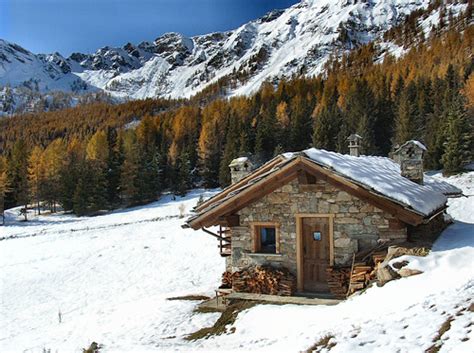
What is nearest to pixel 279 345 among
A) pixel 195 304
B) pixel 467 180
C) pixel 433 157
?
pixel 195 304

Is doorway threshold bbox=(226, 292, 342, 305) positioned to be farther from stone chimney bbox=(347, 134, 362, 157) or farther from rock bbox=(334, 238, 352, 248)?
stone chimney bbox=(347, 134, 362, 157)

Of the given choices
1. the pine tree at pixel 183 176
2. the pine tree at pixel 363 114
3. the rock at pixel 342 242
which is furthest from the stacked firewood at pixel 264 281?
the pine tree at pixel 363 114

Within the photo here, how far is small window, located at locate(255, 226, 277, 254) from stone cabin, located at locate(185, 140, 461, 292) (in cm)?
3

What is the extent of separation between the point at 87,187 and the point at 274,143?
28.5 metres

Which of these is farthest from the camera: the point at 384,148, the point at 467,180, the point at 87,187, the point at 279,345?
the point at 384,148

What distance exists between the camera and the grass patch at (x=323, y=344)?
694 cm

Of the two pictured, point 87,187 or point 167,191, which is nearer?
point 87,187

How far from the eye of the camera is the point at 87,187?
53125 mm

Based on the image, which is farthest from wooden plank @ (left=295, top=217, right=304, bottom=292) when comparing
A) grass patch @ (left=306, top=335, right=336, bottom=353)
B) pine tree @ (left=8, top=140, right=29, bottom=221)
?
pine tree @ (left=8, top=140, right=29, bottom=221)

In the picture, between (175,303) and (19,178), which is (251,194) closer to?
(175,303)

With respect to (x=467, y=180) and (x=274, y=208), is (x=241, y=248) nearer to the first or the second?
(x=274, y=208)

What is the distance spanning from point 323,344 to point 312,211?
17.4 feet

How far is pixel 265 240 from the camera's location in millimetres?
13961

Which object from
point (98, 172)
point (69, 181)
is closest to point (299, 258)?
point (98, 172)
